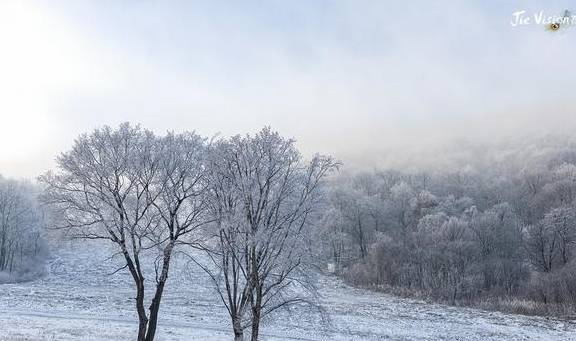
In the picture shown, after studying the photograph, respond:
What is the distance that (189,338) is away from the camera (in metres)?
28.8

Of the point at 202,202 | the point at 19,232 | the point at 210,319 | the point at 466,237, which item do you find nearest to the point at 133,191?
the point at 202,202

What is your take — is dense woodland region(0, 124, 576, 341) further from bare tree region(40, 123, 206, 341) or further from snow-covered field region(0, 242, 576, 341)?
snow-covered field region(0, 242, 576, 341)

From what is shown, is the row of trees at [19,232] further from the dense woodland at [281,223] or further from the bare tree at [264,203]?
the bare tree at [264,203]

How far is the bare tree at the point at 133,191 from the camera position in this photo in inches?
961

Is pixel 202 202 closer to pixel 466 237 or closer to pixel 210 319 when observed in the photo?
pixel 210 319

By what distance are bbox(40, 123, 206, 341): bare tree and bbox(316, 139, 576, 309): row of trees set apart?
10.8m

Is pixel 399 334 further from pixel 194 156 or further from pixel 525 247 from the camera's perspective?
pixel 525 247

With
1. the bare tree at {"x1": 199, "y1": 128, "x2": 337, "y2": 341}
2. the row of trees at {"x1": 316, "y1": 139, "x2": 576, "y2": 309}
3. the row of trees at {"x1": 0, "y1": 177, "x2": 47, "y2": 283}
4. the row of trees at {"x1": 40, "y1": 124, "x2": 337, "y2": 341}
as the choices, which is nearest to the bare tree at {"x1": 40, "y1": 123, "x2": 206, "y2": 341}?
the row of trees at {"x1": 40, "y1": 124, "x2": 337, "y2": 341}

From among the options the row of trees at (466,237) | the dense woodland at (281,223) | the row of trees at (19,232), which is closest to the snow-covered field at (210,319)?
the dense woodland at (281,223)

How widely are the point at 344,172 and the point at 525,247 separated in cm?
8053

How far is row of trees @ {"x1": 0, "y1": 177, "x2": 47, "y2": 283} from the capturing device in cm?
7675

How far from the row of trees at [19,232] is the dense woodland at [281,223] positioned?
0.26m

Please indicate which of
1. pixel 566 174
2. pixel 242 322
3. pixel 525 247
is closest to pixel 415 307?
pixel 525 247

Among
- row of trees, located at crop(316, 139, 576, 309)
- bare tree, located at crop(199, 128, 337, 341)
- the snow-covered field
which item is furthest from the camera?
row of trees, located at crop(316, 139, 576, 309)
